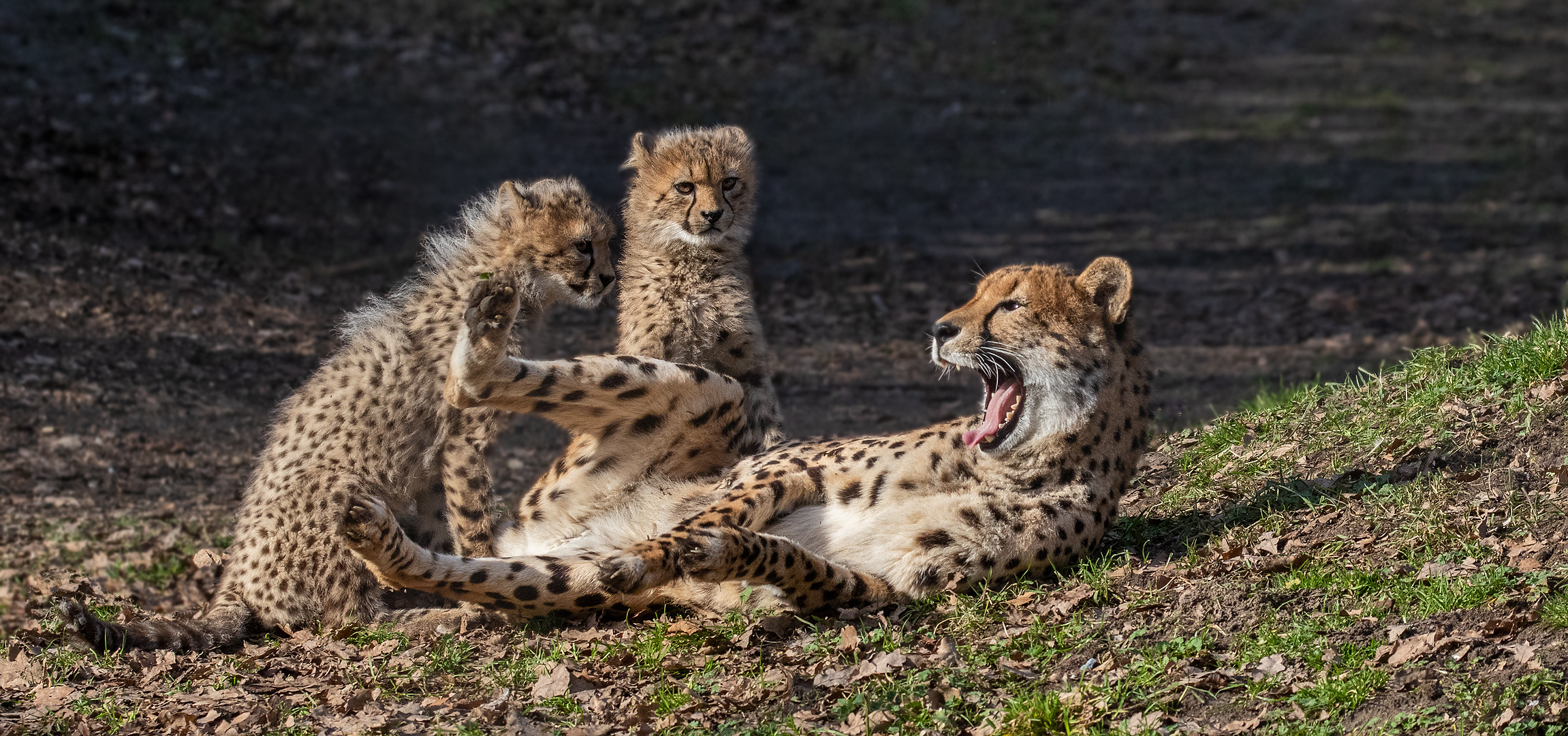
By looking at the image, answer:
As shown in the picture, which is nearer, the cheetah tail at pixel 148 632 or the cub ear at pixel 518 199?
the cheetah tail at pixel 148 632

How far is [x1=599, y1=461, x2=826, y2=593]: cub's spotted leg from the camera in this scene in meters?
4.28

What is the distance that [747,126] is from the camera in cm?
1355

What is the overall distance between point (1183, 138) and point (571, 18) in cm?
652

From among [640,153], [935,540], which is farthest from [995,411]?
[640,153]

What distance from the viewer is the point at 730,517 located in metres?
4.71

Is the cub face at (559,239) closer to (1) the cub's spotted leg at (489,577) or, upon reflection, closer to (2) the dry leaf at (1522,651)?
(1) the cub's spotted leg at (489,577)

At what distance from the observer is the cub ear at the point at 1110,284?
475 centimetres

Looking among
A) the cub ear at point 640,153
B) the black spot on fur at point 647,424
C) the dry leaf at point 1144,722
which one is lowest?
the dry leaf at point 1144,722

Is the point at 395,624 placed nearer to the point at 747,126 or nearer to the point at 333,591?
the point at 333,591

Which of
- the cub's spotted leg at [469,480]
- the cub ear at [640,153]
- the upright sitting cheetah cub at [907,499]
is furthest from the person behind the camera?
the cub ear at [640,153]

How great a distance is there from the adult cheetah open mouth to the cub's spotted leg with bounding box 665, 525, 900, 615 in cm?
60

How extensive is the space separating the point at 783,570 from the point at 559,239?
2.16 metres

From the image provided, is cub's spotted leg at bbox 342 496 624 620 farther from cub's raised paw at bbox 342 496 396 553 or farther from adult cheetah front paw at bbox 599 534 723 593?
adult cheetah front paw at bbox 599 534 723 593

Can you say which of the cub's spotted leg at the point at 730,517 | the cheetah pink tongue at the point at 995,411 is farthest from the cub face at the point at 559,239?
the cheetah pink tongue at the point at 995,411
